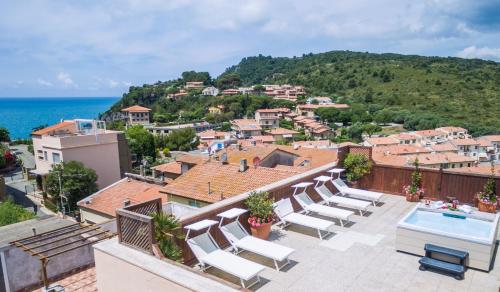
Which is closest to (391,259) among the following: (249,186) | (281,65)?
(249,186)

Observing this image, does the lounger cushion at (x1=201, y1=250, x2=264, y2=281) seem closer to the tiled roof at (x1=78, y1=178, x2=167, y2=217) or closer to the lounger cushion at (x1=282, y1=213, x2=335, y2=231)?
the lounger cushion at (x1=282, y1=213, x2=335, y2=231)

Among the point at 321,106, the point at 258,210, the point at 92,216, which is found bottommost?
the point at 92,216

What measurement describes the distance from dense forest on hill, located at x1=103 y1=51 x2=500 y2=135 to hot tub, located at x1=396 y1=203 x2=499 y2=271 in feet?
250

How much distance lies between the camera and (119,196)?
1856 centimetres

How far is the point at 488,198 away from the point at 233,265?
7.42m

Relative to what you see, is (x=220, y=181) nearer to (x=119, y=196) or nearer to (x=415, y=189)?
(x=415, y=189)

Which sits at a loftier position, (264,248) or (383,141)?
(264,248)

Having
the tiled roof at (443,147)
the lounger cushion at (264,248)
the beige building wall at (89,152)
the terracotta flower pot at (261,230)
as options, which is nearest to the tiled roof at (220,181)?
the terracotta flower pot at (261,230)

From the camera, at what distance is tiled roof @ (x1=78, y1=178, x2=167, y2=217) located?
17250 mm

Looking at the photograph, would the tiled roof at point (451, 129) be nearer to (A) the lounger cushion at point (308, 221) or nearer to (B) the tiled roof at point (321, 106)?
Result: (B) the tiled roof at point (321, 106)

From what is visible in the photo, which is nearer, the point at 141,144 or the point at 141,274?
the point at 141,274

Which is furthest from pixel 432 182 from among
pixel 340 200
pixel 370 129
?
pixel 370 129

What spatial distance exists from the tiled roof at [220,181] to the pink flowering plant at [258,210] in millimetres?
3360

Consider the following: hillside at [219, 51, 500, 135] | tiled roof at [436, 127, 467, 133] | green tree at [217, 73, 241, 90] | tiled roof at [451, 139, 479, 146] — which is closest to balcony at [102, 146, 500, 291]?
tiled roof at [451, 139, 479, 146]
